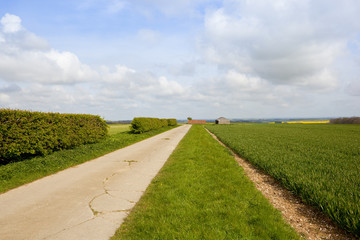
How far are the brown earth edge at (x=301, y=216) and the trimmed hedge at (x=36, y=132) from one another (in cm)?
1005

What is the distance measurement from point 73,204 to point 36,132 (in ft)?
20.9

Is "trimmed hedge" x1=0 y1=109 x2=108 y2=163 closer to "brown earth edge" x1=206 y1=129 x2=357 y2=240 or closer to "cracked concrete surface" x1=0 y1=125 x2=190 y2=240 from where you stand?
"cracked concrete surface" x1=0 y1=125 x2=190 y2=240

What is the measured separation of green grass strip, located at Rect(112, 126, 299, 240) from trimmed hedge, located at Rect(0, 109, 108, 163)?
6526 millimetres

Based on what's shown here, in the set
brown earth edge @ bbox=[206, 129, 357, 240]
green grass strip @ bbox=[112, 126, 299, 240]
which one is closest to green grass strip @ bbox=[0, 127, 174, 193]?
green grass strip @ bbox=[112, 126, 299, 240]

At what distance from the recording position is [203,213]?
12.9ft

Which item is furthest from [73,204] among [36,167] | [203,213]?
[36,167]

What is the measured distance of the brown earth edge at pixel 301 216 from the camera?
3521mm

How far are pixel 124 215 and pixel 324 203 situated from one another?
4.66 m

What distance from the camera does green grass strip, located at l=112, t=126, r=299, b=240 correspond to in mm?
3258

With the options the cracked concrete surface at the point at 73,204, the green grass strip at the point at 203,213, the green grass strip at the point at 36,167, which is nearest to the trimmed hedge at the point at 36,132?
the green grass strip at the point at 36,167

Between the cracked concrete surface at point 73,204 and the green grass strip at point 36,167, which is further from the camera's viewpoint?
the green grass strip at point 36,167

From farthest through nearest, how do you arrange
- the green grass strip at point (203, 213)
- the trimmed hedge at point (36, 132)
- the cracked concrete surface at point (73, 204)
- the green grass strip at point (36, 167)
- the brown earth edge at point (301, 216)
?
the trimmed hedge at point (36, 132) → the green grass strip at point (36, 167) → the brown earth edge at point (301, 216) → the cracked concrete surface at point (73, 204) → the green grass strip at point (203, 213)

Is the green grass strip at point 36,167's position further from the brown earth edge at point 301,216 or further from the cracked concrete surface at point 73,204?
the brown earth edge at point 301,216

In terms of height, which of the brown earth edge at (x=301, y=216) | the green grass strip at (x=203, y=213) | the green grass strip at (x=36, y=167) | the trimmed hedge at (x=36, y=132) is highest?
the trimmed hedge at (x=36, y=132)
